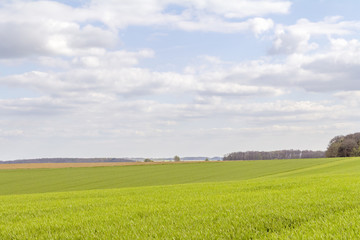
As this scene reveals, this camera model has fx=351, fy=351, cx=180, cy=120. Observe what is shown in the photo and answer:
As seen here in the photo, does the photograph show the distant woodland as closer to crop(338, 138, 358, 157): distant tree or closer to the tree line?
the tree line

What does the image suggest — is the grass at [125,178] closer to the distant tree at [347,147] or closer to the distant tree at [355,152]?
the distant tree at [355,152]

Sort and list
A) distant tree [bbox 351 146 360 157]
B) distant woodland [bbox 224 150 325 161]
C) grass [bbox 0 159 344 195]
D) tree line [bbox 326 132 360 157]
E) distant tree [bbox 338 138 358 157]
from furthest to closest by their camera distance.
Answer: distant woodland [bbox 224 150 325 161] < distant tree [bbox 338 138 358 157] < tree line [bbox 326 132 360 157] < distant tree [bbox 351 146 360 157] < grass [bbox 0 159 344 195]

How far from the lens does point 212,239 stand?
586 centimetres

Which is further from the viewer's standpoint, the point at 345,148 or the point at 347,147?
the point at 345,148

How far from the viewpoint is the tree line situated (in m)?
107

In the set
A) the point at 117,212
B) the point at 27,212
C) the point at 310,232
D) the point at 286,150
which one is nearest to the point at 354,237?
the point at 310,232

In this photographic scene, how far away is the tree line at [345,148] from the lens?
107 m

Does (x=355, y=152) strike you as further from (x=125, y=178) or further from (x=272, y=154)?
(x=125, y=178)

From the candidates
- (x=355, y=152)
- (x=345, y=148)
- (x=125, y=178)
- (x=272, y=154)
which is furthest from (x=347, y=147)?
(x=125, y=178)

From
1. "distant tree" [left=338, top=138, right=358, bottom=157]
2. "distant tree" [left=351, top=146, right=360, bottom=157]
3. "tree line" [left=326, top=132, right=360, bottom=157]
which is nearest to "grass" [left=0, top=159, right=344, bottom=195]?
"distant tree" [left=351, top=146, right=360, bottom=157]

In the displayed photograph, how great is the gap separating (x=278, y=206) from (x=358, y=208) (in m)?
1.68

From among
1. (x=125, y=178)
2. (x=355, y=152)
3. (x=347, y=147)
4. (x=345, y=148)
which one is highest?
(x=347, y=147)

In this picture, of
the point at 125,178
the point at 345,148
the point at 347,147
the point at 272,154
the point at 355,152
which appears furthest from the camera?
the point at 272,154

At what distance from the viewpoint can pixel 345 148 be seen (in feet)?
358
